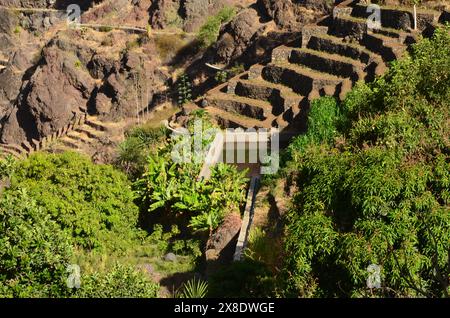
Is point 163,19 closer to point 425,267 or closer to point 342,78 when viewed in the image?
point 342,78

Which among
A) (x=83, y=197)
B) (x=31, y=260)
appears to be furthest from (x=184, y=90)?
(x=31, y=260)

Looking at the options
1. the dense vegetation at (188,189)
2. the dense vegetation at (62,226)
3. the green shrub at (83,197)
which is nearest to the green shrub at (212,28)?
the dense vegetation at (188,189)

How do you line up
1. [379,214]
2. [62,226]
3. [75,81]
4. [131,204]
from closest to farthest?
[379,214]
[62,226]
[131,204]
[75,81]

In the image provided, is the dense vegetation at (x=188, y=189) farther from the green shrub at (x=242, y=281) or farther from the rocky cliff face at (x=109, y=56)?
the rocky cliff face at (x=109, y=56)

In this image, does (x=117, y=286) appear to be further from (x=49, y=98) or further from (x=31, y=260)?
(x=49, y=98)

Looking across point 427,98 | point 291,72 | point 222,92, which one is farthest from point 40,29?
point 427,98

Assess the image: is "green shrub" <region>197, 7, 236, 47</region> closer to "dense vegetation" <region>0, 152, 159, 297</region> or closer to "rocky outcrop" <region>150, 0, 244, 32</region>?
"rocky outcrop" <region>150, 0, 244, 32</region>
